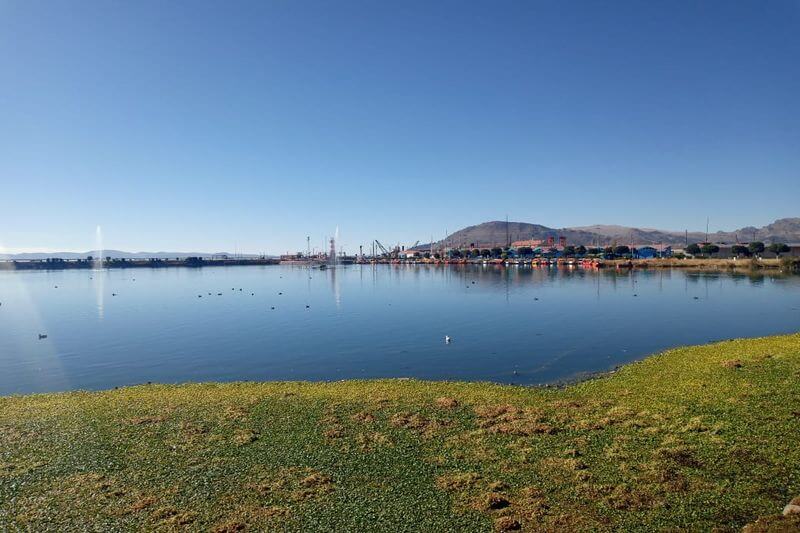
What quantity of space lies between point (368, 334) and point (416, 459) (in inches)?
1007

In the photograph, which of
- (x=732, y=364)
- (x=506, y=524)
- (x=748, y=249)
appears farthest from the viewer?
(x=748, y=249)

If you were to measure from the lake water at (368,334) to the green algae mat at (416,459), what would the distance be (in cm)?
771

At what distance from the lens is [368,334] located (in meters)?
36.2

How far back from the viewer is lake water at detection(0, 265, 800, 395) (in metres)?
24.9

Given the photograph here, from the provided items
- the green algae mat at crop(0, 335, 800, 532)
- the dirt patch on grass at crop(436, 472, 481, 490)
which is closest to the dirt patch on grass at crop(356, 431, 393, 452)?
the green algae mat at crop(0, 335, 800, 532)

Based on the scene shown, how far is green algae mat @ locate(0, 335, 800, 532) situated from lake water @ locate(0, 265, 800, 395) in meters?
7.71

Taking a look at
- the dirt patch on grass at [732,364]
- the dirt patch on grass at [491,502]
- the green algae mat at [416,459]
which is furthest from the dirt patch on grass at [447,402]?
the dirt patch on grass at [732,364]

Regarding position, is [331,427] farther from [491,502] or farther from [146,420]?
[491,502]

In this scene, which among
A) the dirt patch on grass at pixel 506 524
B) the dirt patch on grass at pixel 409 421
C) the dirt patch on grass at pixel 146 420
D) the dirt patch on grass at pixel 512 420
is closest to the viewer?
the dirt patch on grass at pixel 506 524

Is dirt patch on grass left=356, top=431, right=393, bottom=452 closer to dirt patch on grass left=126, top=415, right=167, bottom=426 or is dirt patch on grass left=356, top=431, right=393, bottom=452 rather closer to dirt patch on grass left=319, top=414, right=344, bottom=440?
dirt patch on grass left=319, top=414, right=344, bottom=440

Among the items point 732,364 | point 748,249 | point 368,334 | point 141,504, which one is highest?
point 748,249

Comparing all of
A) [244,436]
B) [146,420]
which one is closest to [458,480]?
[244,436]

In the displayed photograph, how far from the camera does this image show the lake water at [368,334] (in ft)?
81.6

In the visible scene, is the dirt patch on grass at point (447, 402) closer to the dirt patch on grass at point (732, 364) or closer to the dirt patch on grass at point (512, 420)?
the dirt patch on grass at point (512, 420)
